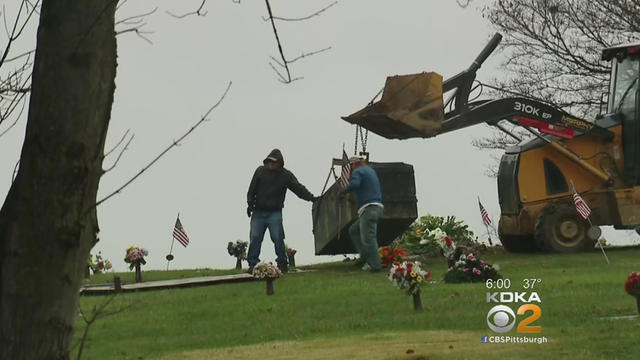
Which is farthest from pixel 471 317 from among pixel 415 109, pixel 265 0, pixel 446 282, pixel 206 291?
pixel 415 109

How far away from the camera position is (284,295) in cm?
1956

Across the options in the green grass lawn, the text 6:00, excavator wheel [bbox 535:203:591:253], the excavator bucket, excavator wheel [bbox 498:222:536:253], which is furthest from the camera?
excavator wheel [bbox 498:222:536:253]

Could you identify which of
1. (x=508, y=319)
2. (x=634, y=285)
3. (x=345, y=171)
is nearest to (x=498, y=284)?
(x=508, y=319)

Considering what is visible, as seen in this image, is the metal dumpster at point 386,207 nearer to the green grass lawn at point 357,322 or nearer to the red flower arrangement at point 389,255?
the red flower arrangement at point 389,255

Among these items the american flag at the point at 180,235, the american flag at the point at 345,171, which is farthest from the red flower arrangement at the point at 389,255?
the american flag at the point at 180,235

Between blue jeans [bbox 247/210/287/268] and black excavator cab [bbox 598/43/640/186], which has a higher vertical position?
black excavator cab [bbox 598/43/640/186]

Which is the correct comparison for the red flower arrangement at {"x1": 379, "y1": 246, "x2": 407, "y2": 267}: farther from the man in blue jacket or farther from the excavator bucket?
the excavator bucket

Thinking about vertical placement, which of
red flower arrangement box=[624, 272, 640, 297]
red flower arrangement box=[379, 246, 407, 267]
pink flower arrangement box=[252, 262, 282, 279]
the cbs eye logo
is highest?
red flower arrangement box=[379, 246, 407, 267]

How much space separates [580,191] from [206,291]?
33.5 ft

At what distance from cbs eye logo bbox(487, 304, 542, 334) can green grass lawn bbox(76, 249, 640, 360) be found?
134 mm

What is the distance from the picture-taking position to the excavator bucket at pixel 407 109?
25.7 metres

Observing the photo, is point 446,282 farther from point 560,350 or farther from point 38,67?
point 38,67

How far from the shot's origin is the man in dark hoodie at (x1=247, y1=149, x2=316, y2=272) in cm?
2502

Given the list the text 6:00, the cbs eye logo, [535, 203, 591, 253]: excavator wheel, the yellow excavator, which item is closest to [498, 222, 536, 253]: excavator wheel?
the yellow excavator
